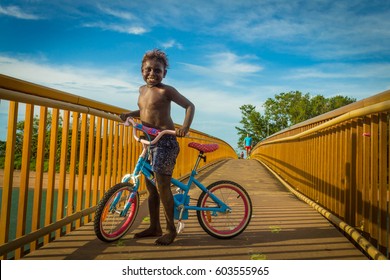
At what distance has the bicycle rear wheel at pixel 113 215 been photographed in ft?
10.1

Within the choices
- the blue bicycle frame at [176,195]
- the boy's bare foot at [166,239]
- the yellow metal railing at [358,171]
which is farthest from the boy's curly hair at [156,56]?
the yellow metal railing at [358,171]

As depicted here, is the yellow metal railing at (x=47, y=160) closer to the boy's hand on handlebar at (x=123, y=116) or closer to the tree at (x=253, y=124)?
the boy's hand on handlebar at (x=123, y=116)

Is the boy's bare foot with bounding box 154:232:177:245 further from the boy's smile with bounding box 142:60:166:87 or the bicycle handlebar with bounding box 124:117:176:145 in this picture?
the boy's smile with bounding box 142:60:166:87

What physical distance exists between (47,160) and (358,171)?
9.15ft

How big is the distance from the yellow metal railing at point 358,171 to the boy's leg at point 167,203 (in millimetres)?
1542

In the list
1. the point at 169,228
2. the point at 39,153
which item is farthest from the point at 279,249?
the point at 39,153

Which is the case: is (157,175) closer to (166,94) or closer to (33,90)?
(166,94)

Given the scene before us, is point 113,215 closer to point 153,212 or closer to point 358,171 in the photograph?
point 153,212

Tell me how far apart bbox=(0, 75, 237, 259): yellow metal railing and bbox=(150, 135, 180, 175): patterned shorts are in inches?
11.3

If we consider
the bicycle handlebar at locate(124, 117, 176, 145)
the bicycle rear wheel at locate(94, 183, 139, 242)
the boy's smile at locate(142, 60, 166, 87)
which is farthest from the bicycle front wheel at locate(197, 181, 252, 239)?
the boy's smile at locate(142, 60, 166, 87)

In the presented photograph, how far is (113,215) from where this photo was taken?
3227mm

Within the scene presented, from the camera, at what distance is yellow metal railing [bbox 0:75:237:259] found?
250cm

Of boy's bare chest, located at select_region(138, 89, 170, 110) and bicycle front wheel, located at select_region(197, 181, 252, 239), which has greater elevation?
boy's bare chest, located at select_region(138, 89, 170, 110)

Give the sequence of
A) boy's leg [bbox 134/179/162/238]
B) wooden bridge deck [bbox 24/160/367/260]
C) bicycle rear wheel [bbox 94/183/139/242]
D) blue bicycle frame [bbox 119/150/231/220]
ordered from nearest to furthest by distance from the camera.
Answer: wooden bridge deck [bbox 24/160/367/260], bicycle rear wheel [bbox 94/183/139/242], blue bicycle frame [bbox 119/150/231/220], boy's leg [bbox 134/179/162/238]
